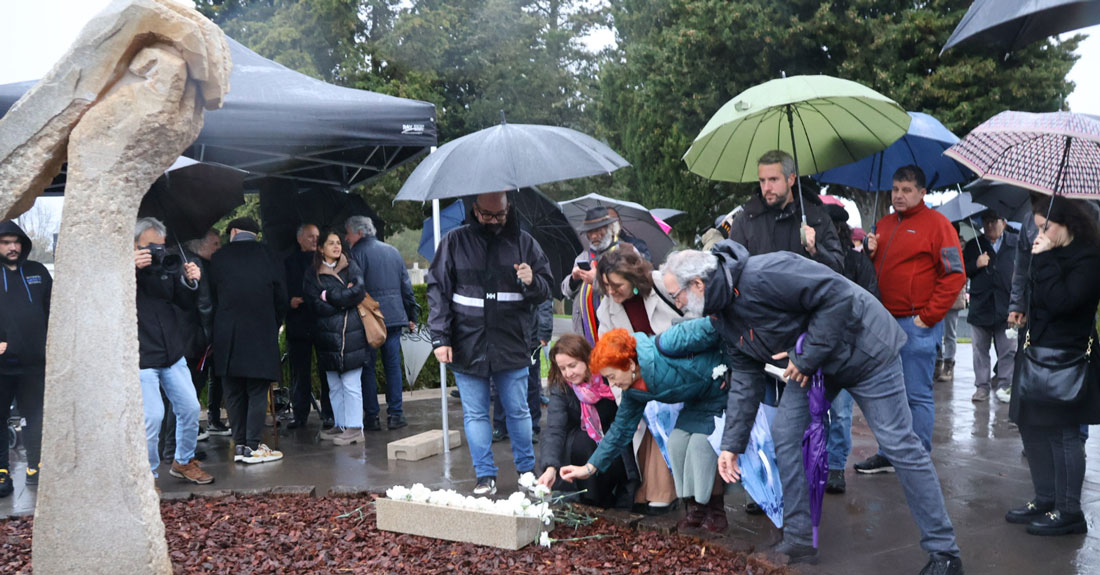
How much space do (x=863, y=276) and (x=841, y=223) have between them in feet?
1.27

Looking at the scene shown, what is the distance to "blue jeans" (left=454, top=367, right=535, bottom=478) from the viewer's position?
204 inches

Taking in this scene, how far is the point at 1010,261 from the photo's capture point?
324 inches

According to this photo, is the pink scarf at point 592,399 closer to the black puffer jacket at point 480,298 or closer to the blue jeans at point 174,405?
the black puffer jacket at point 480,298

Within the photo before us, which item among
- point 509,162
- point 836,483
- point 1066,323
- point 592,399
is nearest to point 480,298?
point 509,162

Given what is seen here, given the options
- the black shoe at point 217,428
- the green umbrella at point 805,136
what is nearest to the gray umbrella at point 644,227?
the green umbrella at point 805,136

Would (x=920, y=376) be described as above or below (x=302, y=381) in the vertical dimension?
above

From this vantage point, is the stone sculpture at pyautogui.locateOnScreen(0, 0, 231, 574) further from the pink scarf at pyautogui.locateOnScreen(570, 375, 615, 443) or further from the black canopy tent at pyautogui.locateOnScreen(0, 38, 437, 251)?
the black canopy tent at pyautogui.locateOnScreen(0, 38, 437, 251)

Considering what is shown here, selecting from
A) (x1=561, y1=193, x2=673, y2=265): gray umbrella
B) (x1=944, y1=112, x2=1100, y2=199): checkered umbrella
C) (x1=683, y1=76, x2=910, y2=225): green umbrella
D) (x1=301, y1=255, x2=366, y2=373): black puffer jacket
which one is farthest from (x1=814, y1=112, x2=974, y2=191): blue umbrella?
(x1=301, y1=255, x2=366, y2=373): black puffer jacket

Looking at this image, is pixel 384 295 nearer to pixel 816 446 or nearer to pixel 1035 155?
pixel 816 446

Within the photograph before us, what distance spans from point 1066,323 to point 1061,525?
982 mm

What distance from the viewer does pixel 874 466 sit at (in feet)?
18.2

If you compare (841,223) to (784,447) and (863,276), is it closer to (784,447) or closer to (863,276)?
(863,276)

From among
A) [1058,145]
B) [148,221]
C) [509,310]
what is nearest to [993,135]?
[1058,145]

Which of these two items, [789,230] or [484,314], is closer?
[789,230]
